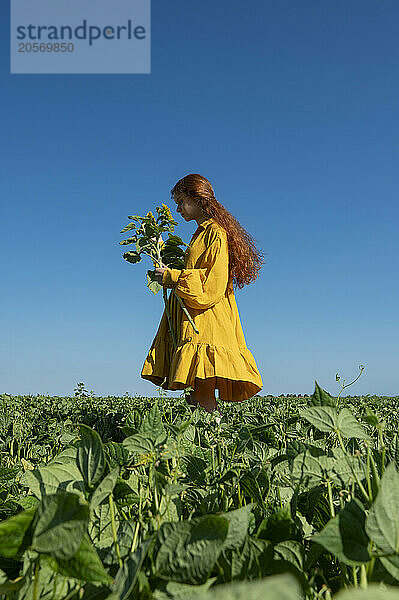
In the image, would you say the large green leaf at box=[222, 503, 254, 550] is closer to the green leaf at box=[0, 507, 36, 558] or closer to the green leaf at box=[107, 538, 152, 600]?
the green leaf at box=[107, 538, 152, 600]

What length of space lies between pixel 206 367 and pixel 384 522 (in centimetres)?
459

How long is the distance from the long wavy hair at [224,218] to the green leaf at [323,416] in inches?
197

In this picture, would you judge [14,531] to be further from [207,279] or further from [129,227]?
[207,279]

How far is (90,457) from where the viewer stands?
89cm

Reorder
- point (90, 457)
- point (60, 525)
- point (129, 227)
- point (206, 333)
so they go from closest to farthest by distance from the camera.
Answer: point (60, 525)
point (90, 457)
point (129, 227)
point (206, 333)

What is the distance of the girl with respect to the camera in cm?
520

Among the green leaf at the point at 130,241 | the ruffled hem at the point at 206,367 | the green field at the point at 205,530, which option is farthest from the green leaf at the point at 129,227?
the green field at the point at 205,530

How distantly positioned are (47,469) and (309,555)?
20.7 inches

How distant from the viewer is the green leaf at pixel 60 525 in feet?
2.04

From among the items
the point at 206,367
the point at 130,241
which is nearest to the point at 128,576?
the point at 130,241

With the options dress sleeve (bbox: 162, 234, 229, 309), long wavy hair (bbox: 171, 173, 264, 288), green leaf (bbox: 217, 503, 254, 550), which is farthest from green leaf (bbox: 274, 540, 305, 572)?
long wavy hair (bbox: 171, 173, 264, 288)

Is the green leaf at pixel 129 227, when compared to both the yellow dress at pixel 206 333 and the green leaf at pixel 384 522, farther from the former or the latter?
the green leaf at pixel 384 522

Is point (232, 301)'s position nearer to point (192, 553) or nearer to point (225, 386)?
point (225, 386)

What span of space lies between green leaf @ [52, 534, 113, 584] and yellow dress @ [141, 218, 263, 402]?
4127 mm
